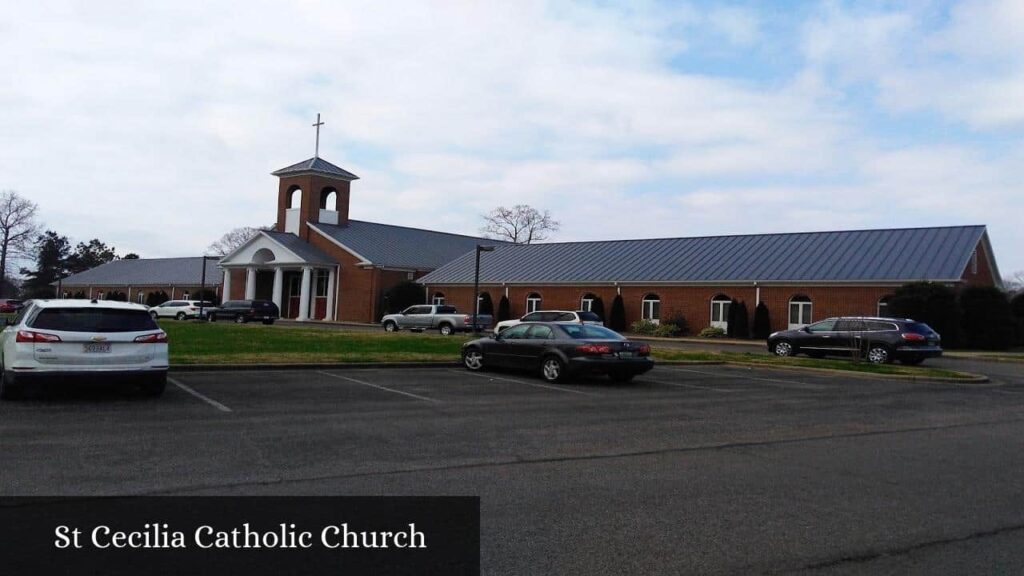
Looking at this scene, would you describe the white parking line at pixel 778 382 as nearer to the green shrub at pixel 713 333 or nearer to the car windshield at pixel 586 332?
the car windshield at pixel 586 332

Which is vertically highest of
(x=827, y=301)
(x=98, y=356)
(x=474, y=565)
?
(x=827, y=301)

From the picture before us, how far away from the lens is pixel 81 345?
36.5 ft

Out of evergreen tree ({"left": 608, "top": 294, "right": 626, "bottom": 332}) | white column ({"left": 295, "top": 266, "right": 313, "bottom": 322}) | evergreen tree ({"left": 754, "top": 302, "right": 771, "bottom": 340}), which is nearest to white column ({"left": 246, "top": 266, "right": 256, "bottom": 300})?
white column ({"left": 295, "top": 266, "right": 313, "bottom": 322})

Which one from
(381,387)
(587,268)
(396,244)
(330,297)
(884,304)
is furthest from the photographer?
(396,244)

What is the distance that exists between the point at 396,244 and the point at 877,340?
40.7 meters

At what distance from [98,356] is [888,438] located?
10.7 meters

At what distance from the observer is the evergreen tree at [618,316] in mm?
43625

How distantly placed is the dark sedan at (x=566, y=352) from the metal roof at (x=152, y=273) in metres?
59.3

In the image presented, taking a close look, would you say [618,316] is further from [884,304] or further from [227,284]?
[227,284]

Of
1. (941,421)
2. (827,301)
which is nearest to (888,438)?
(941,421)

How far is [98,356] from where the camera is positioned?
1116 cm

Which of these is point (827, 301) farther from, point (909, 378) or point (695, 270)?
point (909, 378)

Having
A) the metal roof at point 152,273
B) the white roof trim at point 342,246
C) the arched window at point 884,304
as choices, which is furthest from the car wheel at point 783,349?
the metal roof at point 152,273

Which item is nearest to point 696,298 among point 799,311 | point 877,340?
point 799,311
